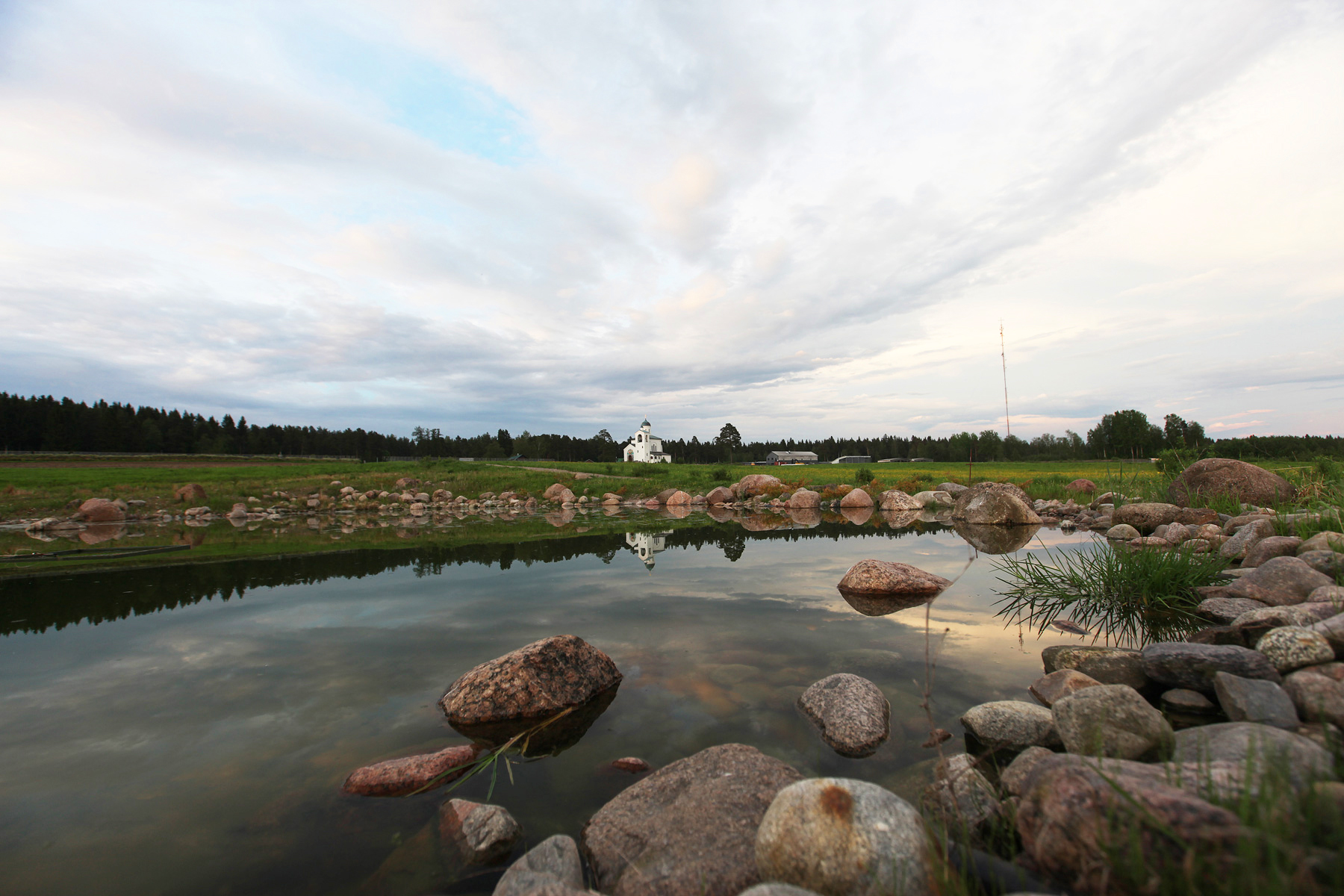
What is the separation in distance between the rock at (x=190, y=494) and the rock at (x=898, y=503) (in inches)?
1336

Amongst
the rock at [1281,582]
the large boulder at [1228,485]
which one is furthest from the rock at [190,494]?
the large boulder at [1228,485]

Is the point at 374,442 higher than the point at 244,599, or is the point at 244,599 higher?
the point at 374,442

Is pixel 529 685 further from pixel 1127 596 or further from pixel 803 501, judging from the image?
pixel 803 501

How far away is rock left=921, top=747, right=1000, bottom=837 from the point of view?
3186mm

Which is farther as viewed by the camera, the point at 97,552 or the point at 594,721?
the point at 97,552

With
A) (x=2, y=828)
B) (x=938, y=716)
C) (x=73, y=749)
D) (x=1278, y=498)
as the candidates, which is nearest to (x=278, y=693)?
(x=73, y=749)

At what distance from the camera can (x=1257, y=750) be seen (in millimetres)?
2852

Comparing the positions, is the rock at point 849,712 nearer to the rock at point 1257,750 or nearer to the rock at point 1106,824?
the rock at point 1106,824

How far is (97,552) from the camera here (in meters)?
14.4

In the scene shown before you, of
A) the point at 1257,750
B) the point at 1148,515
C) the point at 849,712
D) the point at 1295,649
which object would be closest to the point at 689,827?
the point at 849,712

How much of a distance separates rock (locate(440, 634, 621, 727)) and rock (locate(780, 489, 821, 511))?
22638mm

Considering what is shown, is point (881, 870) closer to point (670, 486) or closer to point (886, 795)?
point (886, 795)

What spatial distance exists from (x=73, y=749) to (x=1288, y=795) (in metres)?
7.82

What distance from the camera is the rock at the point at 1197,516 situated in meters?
11.5
